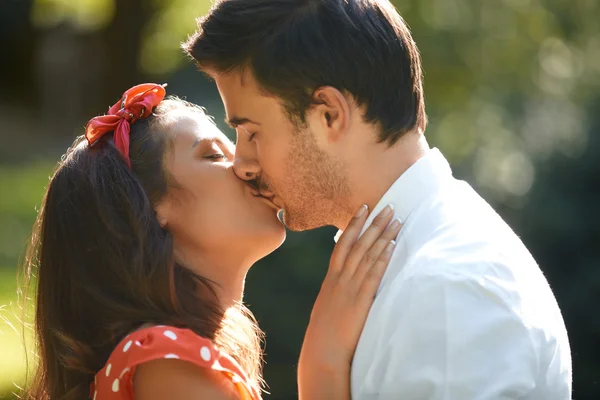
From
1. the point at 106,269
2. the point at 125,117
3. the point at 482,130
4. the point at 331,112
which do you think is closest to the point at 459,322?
the point at 331,112

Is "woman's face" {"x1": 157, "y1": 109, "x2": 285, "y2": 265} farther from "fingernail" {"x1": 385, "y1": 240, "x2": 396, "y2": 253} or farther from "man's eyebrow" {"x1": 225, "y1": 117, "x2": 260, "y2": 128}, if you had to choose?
"fingernail" {"x1": 385, "y1": 240, "x2": 396, "y2": 253}

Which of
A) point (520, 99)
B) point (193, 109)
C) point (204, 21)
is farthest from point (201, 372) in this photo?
point (520, 99)

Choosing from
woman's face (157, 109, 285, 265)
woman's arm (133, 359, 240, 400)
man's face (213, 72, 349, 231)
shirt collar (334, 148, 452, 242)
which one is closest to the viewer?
woman's arm (133, 359, 240, 400)

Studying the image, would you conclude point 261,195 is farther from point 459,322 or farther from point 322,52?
point 459,322

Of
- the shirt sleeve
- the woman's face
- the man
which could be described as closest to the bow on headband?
the woman's face

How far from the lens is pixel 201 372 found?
2.96 metres

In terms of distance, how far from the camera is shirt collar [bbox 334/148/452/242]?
3.03 metres

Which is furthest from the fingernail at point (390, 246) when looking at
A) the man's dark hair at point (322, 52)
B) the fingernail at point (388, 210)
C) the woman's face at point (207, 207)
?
the woman's face at point (207, 207)

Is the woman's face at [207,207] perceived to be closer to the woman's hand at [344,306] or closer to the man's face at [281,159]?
the man's face at [281,159]

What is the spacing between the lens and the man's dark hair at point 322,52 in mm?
3113

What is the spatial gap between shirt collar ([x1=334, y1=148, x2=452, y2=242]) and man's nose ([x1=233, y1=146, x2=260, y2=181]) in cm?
47

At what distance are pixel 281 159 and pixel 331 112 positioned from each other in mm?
252

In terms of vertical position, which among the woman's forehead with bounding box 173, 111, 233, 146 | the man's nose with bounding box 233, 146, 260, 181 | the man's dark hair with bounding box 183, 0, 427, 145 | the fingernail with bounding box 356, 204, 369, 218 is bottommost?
the fingernail with bounding box 356, 204, 369, 218

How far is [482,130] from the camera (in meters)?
8.73
